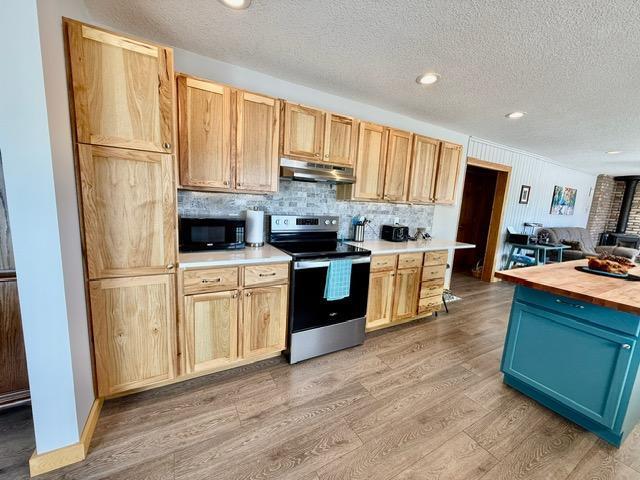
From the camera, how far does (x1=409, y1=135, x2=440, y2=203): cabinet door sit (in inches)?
120

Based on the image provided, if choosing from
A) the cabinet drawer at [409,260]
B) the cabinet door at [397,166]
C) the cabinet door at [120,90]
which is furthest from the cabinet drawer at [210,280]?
the cabinet door at [397,166]

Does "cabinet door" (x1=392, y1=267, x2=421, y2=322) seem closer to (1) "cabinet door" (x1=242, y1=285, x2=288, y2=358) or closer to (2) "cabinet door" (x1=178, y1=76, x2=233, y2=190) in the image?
(1) "cabinet door" (x1=242, y1=285, x2=288, y2=358)

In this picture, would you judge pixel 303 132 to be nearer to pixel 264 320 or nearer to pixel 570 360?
pixel 264 320

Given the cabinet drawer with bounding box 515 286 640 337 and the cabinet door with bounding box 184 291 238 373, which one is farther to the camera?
the cabinet door with bounding box 184 291 238 373

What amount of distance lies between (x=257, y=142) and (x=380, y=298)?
1.91 m

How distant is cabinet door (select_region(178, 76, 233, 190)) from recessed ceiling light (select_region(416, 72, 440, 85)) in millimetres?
1575

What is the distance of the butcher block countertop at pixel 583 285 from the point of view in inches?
58.4

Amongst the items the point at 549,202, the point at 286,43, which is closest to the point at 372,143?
the point at 286,43

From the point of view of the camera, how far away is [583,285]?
175cm

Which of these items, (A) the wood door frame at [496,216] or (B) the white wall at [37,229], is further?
(A) the wood door frame at [496,216]

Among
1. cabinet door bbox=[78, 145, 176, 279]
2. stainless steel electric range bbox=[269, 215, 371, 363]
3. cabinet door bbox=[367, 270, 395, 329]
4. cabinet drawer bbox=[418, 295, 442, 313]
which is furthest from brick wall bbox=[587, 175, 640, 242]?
cabinet door bbox=[78, 145, 176, 279]

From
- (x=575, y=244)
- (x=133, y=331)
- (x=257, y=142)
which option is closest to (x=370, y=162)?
(x=257, y=142)

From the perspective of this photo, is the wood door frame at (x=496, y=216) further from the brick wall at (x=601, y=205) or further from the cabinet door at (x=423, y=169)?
the brick wall at (x=601, y=205)

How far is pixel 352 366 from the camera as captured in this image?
7.47 feet
